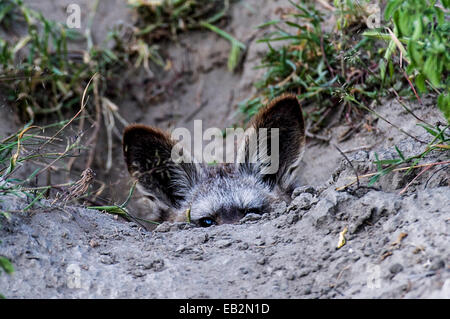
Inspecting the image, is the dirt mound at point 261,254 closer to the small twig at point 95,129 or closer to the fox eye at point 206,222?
the fox eye at point 206,222

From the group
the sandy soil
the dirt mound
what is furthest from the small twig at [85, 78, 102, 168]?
the dirt mound

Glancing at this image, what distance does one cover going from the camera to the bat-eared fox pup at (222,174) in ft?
15.5

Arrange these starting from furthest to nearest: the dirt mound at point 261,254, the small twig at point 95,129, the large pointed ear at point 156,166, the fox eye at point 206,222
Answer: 1. the small twig at point 95,129
2. the fox eye at point 206,222
3. the large pointed ear at point 156,166
4. the dirt mound at point 261,254

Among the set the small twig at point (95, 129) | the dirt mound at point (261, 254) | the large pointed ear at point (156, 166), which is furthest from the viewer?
the small twig at point (95, 129)

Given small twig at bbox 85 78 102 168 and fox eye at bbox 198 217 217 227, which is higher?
small twig at bbox 85 78 102 168

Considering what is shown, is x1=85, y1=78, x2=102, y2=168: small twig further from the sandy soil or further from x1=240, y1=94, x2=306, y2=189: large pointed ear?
the sandy soil

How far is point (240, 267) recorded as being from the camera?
2885mm

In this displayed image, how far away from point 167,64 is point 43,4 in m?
1.77

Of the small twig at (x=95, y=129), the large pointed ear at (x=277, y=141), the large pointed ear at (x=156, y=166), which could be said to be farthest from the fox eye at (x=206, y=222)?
the small twig at (x=95, y=129)

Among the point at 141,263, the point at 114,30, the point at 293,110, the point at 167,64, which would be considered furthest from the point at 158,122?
the point at 141,263

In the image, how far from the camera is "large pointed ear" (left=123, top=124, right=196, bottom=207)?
4.66 meters

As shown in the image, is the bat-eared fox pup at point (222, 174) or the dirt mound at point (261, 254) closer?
the dirt mound at point (261, 254)

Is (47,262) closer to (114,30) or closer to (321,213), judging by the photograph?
(321,213)

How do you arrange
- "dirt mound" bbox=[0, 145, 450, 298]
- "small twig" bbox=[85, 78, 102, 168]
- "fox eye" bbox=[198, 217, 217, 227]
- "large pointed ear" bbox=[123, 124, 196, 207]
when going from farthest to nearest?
"small twig" bbox=[85, 78, 102, 168], "fox eye" bbox=[198, 217, 217, 227], "large pointed ear" bbox=[123, 124, 196, 207], "dirt mound" bbox=[0, 145, 450, 298]
